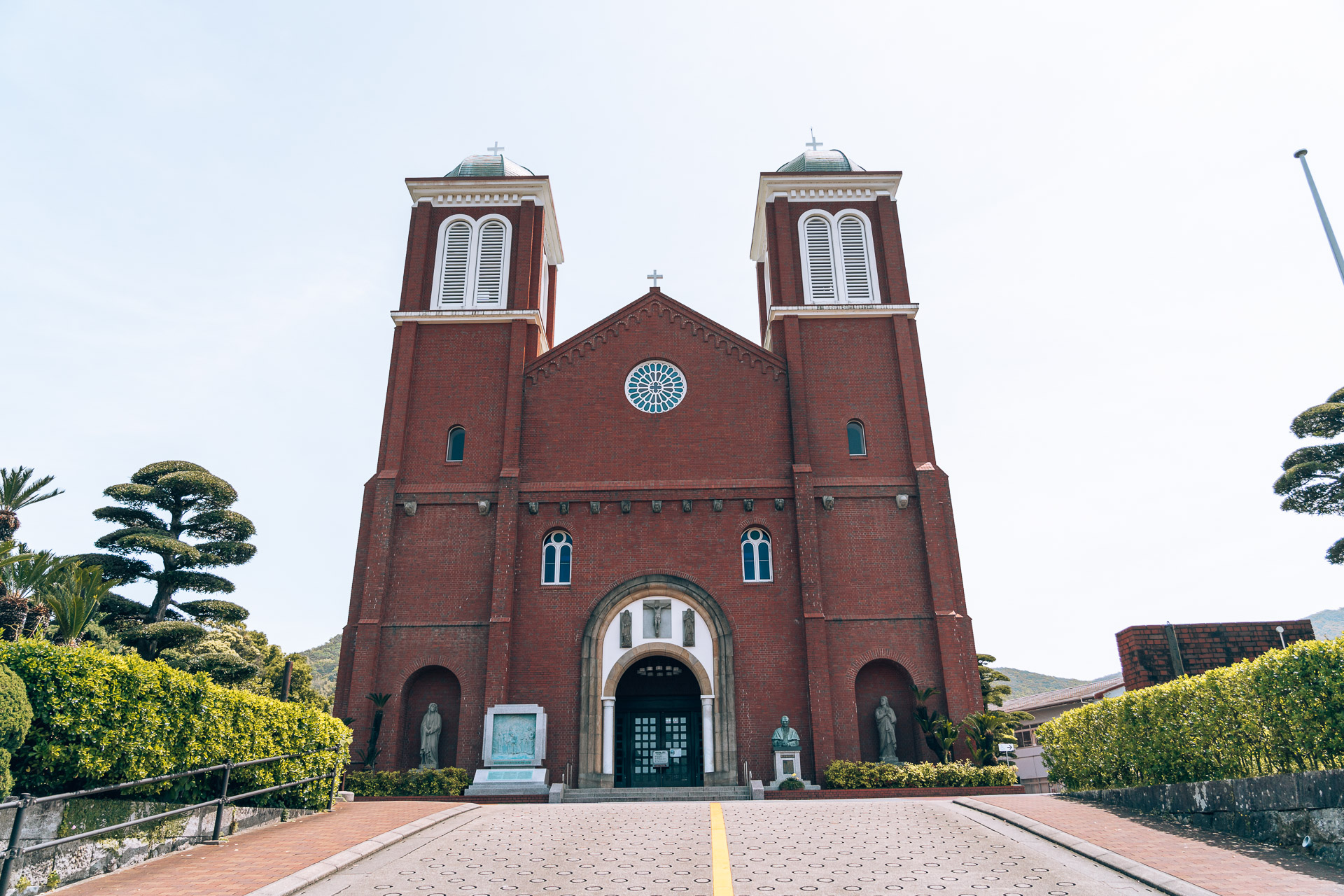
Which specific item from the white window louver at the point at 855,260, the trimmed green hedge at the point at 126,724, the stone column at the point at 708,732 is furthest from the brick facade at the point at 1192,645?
the trimmed green hedge at the point at 126,724

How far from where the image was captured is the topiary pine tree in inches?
988

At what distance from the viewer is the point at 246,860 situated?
8.46 m

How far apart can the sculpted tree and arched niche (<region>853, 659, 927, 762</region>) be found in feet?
31.2

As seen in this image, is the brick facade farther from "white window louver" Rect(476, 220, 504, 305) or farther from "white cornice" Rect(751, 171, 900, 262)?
"white window louver" Rect(476, 220, 504, 305)

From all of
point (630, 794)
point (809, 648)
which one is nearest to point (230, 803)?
point (630, 794)

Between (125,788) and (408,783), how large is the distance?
438 inches

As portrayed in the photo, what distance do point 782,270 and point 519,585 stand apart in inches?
479

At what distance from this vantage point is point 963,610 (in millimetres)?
21656

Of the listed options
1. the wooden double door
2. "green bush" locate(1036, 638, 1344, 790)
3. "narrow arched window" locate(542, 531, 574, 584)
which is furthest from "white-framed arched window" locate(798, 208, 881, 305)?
"green bush" locate(1036, 638, 1344, 790)

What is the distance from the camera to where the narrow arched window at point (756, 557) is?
72.8 feet

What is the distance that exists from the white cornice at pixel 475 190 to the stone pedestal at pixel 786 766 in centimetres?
1798

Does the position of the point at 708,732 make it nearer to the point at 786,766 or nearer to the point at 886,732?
the point at 786,766

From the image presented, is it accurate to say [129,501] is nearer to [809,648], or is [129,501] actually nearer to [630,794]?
[630,794]

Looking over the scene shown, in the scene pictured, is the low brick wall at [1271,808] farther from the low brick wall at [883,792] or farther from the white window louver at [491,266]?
the white window louver at [491,266]
